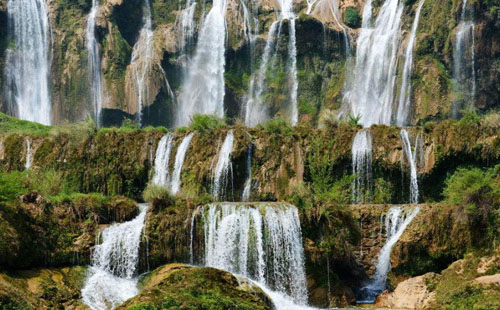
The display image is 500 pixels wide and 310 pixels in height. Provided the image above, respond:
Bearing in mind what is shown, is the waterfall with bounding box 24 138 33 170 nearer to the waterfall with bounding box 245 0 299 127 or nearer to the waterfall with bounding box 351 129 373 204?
the waterfall with bounding box 351 129 373 204

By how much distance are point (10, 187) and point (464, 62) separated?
28.8 meters

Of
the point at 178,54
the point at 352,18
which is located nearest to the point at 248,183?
the point at 178,54

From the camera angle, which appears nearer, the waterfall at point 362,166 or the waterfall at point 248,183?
the waterfall at point 362,166

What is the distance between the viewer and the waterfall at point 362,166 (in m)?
29.7

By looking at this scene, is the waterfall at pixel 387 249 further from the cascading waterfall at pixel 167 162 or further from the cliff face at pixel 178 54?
the cliff face at pixel 178 54

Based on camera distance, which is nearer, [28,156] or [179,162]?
[179,162]

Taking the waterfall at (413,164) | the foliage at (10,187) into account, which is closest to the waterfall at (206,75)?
the waterfall at (413,164)

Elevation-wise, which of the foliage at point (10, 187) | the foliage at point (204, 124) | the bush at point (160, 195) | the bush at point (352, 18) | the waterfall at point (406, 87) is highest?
the bush at point (352, 18)

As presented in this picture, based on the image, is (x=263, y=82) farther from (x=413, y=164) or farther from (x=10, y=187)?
(x=10, y=187)

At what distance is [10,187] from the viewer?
22625 millimetres

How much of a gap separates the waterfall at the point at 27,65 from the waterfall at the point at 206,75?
929 cm

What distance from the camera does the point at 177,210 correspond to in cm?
2477

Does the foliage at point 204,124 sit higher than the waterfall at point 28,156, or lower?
higher

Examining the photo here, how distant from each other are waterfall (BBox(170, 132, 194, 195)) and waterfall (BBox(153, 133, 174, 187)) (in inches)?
14.6
